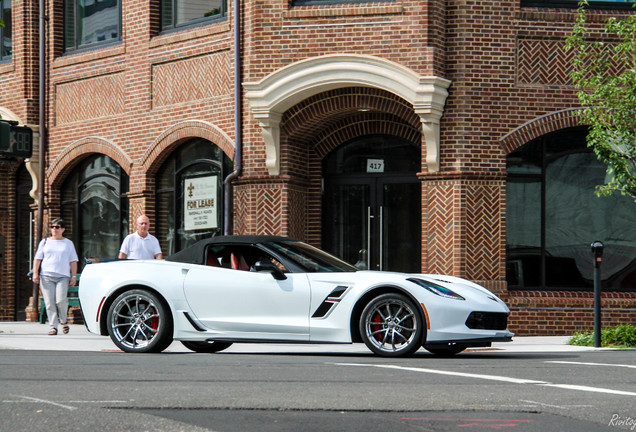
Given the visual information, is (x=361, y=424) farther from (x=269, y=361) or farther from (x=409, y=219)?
(x=409, y=219)

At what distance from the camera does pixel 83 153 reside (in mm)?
22312

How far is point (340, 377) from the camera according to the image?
354 inches

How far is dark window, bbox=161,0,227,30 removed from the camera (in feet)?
66.0

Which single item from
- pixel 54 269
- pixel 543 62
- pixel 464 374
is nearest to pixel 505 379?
pixel 464 374

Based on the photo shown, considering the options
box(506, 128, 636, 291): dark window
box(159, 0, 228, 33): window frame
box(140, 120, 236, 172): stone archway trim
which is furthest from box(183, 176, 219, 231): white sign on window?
box(506, 128, 636, 291): dark window

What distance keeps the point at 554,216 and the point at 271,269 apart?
8088 mm

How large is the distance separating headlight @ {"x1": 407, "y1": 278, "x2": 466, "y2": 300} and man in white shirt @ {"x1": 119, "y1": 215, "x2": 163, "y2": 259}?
203 inches

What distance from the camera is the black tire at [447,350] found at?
12.1 metres

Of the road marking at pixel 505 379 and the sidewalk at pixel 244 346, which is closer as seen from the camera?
the road marking at pixel 505 379

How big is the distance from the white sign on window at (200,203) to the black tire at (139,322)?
7.88m

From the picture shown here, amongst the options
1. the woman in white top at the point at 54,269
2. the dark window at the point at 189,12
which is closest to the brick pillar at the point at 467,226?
the dark window at the point at 189,12

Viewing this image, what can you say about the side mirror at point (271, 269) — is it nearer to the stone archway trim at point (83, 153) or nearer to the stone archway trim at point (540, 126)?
the stone archway trim at point (540, 126)

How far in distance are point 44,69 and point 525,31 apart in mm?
10104

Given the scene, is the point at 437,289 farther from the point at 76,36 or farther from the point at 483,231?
the point at 76,36
